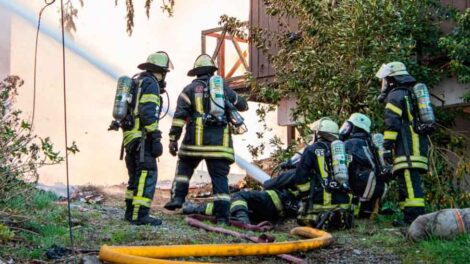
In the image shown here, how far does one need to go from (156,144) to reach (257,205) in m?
1.69

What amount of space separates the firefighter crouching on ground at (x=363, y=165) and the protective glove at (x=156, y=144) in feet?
7.66

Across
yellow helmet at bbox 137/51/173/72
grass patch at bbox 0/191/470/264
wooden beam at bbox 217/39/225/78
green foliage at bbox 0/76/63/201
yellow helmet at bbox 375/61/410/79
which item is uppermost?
wooden beam at bbox 217/39/225/78

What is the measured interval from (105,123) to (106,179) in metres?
1.82

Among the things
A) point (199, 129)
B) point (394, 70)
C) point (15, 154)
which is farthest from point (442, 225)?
point (15, 154)

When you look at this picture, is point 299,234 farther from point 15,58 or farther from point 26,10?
point 26,10

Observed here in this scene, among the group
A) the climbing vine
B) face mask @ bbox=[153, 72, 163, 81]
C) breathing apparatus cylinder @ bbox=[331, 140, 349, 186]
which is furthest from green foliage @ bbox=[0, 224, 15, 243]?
breathing apparatus cylinder @ bbox=[331, 140, 349, 186]

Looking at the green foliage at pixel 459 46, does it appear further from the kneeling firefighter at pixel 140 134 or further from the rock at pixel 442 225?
the kneeling firefighter at pixel 140 134

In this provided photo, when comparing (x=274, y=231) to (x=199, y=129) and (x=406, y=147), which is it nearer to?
(x=199, y=129)

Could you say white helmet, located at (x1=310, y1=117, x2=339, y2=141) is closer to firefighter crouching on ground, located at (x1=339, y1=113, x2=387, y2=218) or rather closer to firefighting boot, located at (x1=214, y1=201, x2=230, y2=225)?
firefighter crouching on ground, located at (x1=339, y1=113, x2=387, y2=218)

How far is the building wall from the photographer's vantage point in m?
18.9

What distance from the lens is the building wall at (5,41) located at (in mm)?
18906

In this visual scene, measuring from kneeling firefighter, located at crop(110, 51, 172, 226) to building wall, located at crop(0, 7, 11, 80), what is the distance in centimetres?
1253

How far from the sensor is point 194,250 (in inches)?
213

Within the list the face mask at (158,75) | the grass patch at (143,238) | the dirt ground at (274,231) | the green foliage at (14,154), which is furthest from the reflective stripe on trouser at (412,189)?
the green foliage at (14,154)
